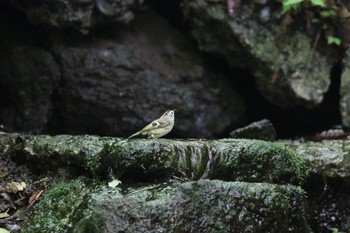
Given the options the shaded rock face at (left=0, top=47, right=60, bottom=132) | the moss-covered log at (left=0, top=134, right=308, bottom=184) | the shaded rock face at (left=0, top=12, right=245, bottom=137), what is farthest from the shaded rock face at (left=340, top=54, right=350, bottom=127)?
the shaded rock face at (left=0, top=47, right=60, bottom=132)

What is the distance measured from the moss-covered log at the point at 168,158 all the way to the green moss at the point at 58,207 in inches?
8.5

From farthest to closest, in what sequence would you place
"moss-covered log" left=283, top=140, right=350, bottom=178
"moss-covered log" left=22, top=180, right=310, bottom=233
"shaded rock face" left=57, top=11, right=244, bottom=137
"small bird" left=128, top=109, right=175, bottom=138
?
"shaded rock face" left=57, top=11, right=244, bottom=137 → "moss-covered log" left=283, top=140, right=350, bottom=178 → "small bird" left=128, top=109, right=175, bottom=138 → "moss-covered log" left=22, top=180, right=310, bottom=233

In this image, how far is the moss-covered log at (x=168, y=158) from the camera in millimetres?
4055

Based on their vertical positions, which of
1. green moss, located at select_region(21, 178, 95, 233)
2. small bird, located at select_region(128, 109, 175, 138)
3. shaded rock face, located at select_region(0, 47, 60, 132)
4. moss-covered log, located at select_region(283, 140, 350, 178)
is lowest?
shaded rock face, located at select_region(0, 47, 60, 132)

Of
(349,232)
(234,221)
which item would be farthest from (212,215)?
(349,232)

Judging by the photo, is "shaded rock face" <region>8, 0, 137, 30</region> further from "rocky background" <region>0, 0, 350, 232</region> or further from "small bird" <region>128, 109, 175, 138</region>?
"small bird" <region>128, 109, 175, 138</region>

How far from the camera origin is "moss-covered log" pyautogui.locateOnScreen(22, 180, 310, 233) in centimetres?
345

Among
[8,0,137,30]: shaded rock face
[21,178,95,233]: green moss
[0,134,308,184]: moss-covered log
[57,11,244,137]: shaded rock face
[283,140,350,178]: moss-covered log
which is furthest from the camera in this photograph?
[57,11,244,137]: shaded rock face

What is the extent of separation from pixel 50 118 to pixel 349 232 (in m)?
4.82

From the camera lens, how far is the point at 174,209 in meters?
3.53

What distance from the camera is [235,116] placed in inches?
341

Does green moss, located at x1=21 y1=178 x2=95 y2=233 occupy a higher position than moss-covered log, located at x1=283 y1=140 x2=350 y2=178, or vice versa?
moss-covered log, located at x1=283 y1=140 x2=350 y2=178

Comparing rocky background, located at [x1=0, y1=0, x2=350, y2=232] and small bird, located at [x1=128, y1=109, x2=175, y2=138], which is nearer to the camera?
small bird, located at [x1=128, y1=109, x2=175, y2=138]

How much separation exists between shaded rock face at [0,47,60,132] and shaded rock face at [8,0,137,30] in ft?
2.20
